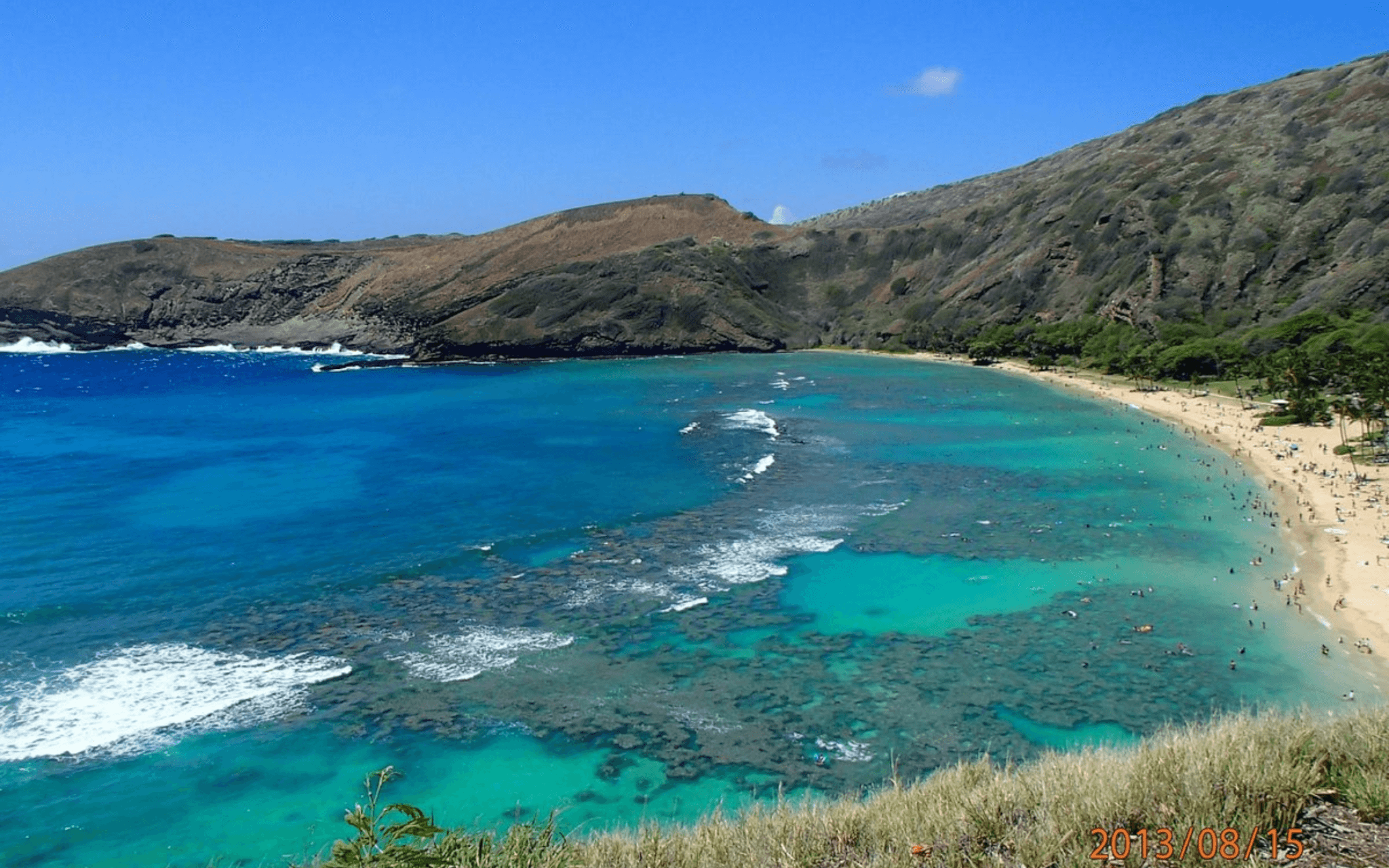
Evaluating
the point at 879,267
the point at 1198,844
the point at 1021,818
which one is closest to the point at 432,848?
the point at 1021,818

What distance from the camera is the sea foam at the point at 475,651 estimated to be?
21859 mm

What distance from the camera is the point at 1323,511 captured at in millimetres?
33812

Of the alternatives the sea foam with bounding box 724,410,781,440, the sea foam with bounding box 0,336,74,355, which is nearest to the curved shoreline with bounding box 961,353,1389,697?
the sea foam with bounding box 724,410,781,440

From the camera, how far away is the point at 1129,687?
20547 millimetres

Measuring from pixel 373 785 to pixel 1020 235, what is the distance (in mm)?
112320

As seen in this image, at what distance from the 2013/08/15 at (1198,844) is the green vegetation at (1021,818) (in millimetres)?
70

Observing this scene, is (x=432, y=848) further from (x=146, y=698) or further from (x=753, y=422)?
(x=753, y=422)

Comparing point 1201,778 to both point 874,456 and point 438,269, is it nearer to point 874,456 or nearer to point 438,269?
point 874,456

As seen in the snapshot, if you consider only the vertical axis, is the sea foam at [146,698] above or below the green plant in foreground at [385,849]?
below

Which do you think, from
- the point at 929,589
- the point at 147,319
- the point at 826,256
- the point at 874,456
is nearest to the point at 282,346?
the point at 147,319

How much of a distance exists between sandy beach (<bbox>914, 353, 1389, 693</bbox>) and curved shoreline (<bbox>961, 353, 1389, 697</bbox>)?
34 mm

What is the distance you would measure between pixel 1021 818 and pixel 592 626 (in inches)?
663

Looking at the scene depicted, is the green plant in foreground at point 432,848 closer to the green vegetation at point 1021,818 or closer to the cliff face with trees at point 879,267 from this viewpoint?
the green vegetation at point 1021,818

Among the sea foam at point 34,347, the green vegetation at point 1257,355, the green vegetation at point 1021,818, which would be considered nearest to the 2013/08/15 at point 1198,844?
the green vegetation at point 1021,818
